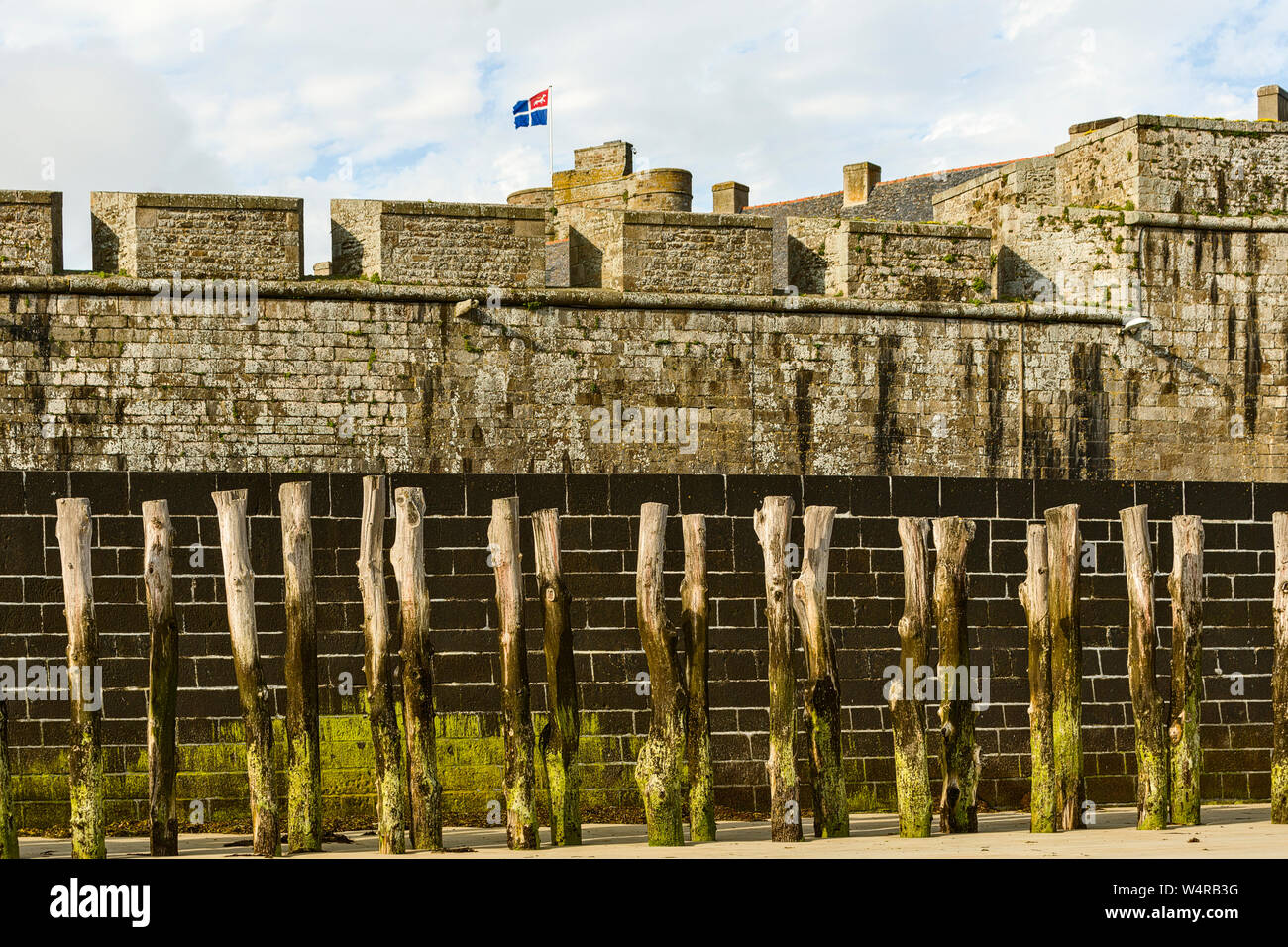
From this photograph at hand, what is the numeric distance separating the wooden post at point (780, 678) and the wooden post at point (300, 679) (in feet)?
8.03

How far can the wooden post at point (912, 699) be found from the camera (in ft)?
25.7

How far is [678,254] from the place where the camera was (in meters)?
16.8

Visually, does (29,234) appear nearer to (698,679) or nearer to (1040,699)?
(698,679)

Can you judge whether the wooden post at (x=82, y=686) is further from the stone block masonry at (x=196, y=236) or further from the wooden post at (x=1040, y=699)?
the stone block masonry at (x=196, y=236)

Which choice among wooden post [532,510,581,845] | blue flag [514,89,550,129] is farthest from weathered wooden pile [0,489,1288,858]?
blue flag [514,89,550,129]

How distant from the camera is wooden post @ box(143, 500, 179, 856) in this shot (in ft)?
24.4

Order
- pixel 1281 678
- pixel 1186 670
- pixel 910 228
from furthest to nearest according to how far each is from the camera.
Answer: pixel 910 228 → pixel 1281 678 → pixel 1186 670

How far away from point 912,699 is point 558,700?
1974mm

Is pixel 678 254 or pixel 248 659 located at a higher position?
pixel 678 254

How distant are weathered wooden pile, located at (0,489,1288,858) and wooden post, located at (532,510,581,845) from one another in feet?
0.03
